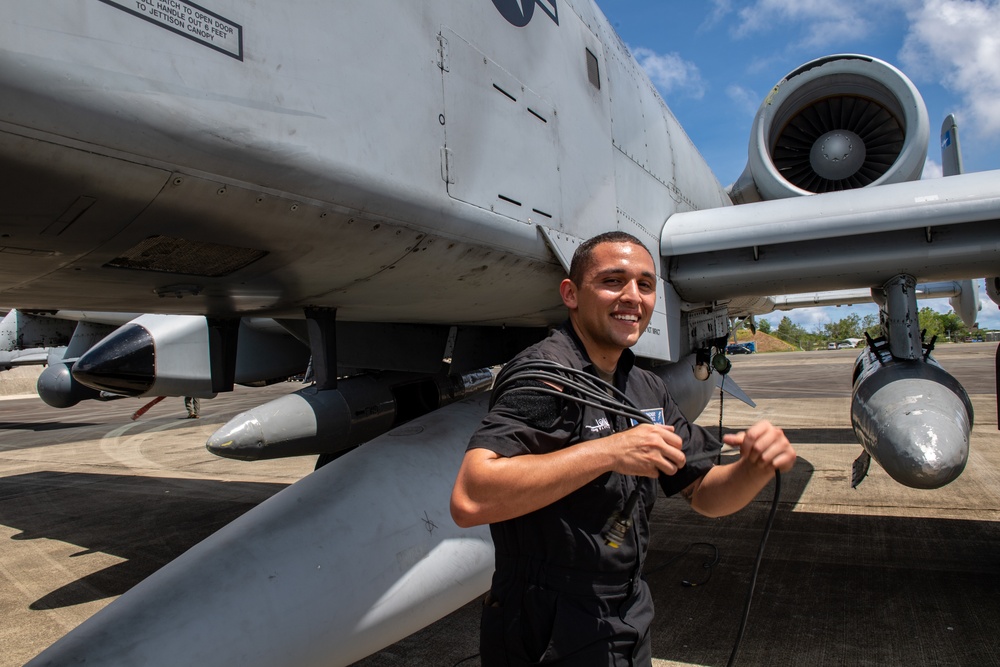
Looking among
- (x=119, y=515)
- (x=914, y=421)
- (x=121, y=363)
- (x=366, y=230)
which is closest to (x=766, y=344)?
(x=119, y=515)

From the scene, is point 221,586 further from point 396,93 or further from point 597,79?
point 597,79

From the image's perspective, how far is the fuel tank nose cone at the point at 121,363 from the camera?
452 cm

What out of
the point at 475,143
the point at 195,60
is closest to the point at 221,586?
the point at 195,60

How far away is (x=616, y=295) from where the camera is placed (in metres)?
1.42

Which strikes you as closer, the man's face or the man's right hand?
the man's right hand

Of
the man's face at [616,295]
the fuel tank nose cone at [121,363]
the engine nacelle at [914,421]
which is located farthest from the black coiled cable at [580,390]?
the fuel tank nose cone at [121,363]

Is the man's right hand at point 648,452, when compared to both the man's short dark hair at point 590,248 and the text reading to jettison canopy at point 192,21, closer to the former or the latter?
the man's short dark hair at point 590,248

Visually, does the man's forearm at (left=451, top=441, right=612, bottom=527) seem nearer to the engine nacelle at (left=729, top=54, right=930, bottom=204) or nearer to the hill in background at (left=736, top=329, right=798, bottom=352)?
the engine nacelle at (left=729, top=54, right=930, bottom=204)

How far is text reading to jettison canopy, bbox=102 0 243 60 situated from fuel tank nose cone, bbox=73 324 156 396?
371cm

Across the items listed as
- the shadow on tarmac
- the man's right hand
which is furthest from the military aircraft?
the shadow on tarmac

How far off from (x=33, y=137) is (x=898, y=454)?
3.54 metres

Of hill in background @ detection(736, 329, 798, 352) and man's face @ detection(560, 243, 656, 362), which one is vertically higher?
man's face @ detection(560, 243, 656, 362)

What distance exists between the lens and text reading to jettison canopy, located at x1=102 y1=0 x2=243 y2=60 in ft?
4.58

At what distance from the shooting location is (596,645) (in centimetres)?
132
